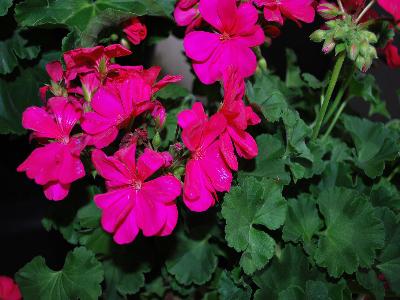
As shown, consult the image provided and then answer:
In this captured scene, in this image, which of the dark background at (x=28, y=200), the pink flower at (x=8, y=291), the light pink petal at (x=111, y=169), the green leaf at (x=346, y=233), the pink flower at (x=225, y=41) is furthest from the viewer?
the dark background at (x=28, y=200)

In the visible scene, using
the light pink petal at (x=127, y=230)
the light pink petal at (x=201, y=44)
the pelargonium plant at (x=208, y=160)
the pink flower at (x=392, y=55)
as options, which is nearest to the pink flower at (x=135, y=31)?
the pelargonium plant at (x=208, y=160)

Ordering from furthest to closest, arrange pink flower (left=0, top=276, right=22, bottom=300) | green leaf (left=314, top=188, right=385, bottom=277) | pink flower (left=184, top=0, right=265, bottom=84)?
pink flower (left=0, top=276, right=22, bottom=300) → green leaf (left=314, top=188, right=385, bottom=277) → pink flower (left=184, top=0, right=265, bottom=84)

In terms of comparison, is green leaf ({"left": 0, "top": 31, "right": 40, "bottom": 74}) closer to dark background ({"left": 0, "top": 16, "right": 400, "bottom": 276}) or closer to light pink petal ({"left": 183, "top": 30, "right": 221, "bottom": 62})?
dark background ({"left": 0, "top": 16, "right": 400, "bottom": 276})

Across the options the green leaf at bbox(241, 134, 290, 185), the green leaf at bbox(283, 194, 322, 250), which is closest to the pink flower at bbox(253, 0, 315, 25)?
the green leaf at bbox(241, 134, 290, 185)

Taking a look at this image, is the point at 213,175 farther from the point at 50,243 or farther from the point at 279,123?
the point at 50,243

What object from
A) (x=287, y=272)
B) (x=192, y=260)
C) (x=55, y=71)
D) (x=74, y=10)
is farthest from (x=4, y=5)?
(x=287, y=272)

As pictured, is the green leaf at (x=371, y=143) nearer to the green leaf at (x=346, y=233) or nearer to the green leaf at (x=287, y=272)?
the green leaf at (x=346, y=233)

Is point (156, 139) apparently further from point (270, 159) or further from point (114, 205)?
point (270, 159)
